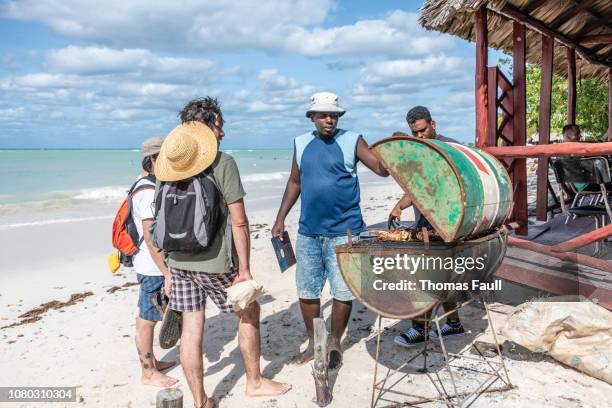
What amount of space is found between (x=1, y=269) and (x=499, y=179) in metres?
7.71

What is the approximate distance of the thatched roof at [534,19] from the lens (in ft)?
17.6

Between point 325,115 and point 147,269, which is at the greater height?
point 325,115

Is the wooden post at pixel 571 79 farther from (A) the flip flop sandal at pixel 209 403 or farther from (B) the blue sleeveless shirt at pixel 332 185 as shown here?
(A) the flip flop sandal at pixel 209 403

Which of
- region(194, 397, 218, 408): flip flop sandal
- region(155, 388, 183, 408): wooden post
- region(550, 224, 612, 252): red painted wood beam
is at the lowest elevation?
region(194, 397, 218, 408): flip flop sandal

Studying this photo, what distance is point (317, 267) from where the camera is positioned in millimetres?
3986

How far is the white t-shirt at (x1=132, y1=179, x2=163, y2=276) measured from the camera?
345cm

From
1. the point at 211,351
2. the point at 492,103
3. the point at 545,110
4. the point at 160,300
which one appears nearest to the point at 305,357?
the point at 211,351

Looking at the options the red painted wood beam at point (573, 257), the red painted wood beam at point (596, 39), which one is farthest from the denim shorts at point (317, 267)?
the red painted wood beam at point (596, 39)

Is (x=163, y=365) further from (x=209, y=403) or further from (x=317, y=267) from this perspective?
(x=317, y=267)

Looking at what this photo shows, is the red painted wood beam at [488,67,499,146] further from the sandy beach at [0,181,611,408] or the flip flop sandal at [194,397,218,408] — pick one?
the flip flop sandal at [194,397,218,408]

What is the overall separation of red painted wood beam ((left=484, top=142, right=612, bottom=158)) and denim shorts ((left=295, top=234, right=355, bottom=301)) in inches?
79.7

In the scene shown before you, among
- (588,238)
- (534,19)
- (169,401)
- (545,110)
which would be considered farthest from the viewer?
(545,110)

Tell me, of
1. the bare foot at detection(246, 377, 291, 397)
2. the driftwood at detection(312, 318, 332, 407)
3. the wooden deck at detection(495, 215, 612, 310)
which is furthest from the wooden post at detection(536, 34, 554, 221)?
the bare foot at detection(246, 377, 291, 397)

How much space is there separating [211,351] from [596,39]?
702cm
